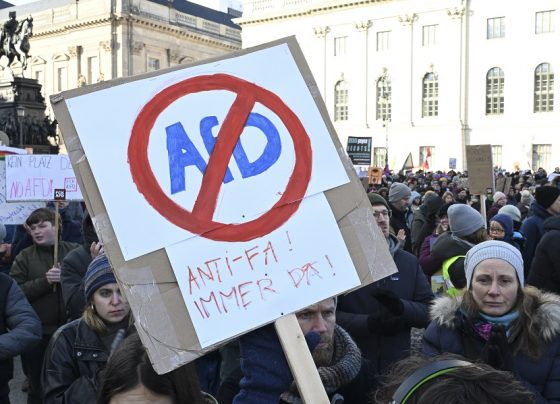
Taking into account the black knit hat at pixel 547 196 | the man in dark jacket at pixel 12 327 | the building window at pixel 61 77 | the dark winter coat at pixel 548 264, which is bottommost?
the man in dark jacket at pixel 12 327

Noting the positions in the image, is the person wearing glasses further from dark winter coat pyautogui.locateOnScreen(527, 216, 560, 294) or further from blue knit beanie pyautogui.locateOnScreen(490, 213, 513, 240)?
dark winter coat pyautogui.locateOnScreen(527, 216, 560, 294)

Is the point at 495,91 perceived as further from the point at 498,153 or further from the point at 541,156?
the point at 541,156

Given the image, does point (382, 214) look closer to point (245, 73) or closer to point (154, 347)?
point (245, 73)

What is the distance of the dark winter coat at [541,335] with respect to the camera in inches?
92.3

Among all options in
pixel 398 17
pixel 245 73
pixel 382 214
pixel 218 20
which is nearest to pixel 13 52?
pixel 382 214

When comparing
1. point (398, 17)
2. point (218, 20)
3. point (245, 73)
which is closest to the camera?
point (245, 73)

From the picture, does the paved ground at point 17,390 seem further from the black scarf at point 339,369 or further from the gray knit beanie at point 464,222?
the black scarf at point 339,369

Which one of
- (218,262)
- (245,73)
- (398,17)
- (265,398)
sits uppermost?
(398,17)

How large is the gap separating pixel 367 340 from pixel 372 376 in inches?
41.2

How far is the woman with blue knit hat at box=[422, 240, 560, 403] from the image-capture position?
2.34 metres

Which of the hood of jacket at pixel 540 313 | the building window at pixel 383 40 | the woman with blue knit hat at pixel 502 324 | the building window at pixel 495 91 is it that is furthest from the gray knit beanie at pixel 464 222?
the building window at pixel 383 40

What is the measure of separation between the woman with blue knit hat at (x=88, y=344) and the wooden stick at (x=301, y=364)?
3.22ft

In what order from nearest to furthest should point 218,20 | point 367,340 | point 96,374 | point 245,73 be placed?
1. point 245,73
2. point 96,374
3. point 367,340
4. point 218,20

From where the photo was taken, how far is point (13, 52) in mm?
23359
